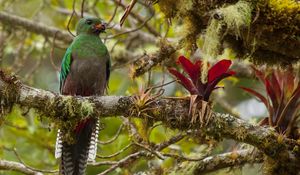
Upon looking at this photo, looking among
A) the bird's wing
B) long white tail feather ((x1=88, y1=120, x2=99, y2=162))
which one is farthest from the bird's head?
long white tail feather ((x1=88, y1=120, x2=99, y2=162))

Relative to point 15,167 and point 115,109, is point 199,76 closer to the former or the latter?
point 115,109

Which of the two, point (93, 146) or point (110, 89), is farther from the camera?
point (110, 89)

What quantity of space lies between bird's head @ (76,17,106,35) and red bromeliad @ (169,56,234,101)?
2088mm

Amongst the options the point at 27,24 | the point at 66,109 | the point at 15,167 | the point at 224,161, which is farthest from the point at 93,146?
the point at 27,24

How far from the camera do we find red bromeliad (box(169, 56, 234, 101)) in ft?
12.5

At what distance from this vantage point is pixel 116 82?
7.77 m

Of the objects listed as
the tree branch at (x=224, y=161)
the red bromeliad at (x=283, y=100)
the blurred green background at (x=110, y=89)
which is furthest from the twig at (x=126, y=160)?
the red bromeliad at (x=283, y=100)

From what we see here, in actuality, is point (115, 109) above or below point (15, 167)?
above

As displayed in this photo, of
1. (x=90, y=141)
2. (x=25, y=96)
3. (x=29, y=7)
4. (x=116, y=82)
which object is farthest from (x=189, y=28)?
(x=29, y=7)

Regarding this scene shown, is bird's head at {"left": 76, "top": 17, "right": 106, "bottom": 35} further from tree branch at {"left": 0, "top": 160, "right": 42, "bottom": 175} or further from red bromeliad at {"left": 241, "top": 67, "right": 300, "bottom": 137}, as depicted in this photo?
red bromeliad at {"left": 241, "top": 67, "right": 300, "bottom": 137}

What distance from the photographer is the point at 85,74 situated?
18.0 ft

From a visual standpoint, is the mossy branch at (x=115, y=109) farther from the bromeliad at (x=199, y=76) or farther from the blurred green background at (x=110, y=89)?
the blurred green background at (x=110, y=89)

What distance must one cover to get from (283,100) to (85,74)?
183cm

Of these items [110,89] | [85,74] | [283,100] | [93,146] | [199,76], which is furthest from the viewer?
[110,89]
